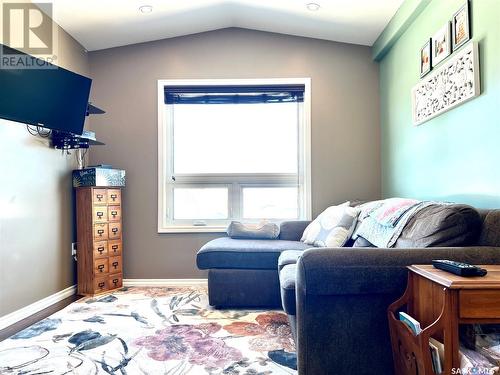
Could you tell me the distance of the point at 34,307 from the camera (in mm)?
2613

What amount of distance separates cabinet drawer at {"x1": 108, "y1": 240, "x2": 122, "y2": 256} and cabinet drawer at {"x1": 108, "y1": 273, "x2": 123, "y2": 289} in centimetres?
22

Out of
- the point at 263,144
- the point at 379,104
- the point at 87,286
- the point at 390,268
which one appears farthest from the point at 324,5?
the point at 87,286

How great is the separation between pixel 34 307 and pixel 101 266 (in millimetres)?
613

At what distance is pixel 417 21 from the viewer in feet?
8.41

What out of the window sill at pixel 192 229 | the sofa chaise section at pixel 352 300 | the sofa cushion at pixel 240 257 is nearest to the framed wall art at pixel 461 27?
the sofa chaise section at pixel 352 300

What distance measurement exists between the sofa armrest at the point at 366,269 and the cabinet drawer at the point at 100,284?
2.39 meters

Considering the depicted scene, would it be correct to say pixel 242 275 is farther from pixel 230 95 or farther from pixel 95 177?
pixel 230 95

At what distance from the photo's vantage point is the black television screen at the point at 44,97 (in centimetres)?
211

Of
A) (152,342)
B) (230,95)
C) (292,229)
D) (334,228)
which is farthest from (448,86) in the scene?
(152,342)

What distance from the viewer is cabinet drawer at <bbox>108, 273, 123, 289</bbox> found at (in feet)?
10.4

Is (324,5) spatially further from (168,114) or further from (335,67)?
(168,114)

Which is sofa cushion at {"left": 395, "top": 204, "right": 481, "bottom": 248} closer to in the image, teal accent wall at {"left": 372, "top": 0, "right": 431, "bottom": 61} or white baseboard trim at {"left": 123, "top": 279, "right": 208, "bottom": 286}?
teal accent wall at {"left": 372, "top": 0, "right": 431, "bottom": 61}

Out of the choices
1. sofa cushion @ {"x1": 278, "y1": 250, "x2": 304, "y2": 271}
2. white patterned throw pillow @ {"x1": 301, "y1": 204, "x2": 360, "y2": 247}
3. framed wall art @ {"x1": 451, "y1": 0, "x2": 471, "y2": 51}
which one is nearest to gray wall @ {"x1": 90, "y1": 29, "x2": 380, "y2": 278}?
white patterned throw pillow @ {"x1": 301, "y1": 204, "x2": 360, "y2": 247}

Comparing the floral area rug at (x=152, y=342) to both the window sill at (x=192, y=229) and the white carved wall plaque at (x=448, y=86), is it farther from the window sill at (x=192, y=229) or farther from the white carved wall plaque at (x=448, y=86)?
the white carved wall plaque at (x=448, y=86)
